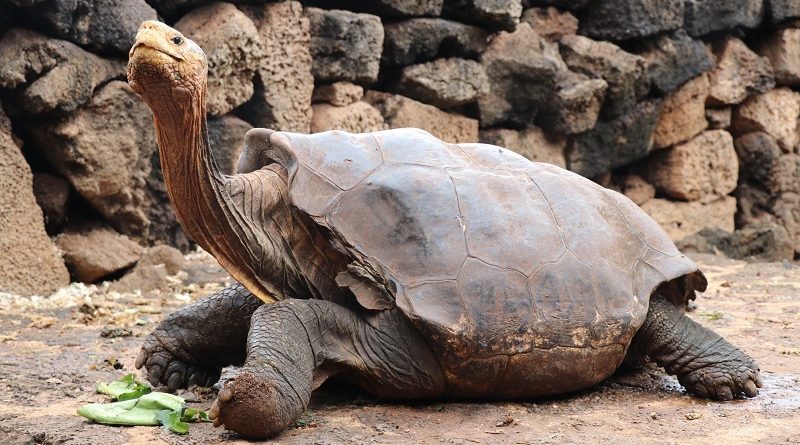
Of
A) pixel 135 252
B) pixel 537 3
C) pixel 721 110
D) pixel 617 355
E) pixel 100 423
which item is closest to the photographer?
pixel 100 423

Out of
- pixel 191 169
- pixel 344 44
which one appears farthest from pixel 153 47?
pixel 344 44

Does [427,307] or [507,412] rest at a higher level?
[427,307]

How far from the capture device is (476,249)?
2.92 meters

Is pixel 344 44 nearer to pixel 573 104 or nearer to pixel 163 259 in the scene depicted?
pixel 163 259

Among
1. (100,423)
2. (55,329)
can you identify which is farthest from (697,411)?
(55,329)

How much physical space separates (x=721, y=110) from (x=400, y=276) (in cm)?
742

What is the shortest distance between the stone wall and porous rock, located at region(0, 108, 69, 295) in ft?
0.04

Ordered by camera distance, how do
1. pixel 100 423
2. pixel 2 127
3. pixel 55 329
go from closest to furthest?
pixel 100 423 → pixel 55 329 → pixel 2 127

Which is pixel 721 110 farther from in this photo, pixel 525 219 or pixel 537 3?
pixel 525 219

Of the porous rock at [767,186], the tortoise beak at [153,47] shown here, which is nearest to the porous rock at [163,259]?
the tortoise beak at [153,47]

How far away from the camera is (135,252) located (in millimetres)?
5770

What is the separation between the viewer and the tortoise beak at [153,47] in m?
2.40

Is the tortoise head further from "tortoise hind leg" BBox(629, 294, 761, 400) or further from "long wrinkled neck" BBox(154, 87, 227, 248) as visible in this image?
"tortoise hind leg" BBox(629, 294, 761, 400)

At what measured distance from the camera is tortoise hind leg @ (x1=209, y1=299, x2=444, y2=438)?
2.49 meters
